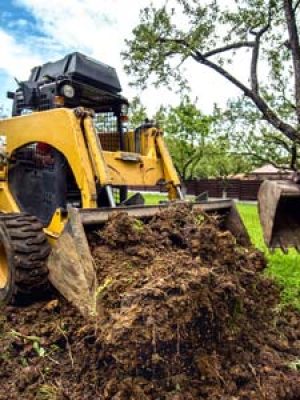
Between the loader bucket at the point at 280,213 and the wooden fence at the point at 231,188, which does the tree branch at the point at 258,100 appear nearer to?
the loader bucket at the point at 280,213

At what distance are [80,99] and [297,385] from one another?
3735 mm

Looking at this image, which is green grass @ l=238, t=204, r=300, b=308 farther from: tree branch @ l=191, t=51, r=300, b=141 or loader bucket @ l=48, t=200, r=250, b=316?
tree branch @ l=191, t=51, r=300, b=141

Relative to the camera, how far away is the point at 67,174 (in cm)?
450

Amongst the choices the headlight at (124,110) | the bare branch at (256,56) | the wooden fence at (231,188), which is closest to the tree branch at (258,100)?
the bare branch at (256,56)

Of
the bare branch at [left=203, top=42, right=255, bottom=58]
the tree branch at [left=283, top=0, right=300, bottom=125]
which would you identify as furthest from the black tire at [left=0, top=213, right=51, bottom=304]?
the bare branch at [left=203, top=42, right=255, bottom=58]

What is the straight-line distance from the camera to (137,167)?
15.5 ft

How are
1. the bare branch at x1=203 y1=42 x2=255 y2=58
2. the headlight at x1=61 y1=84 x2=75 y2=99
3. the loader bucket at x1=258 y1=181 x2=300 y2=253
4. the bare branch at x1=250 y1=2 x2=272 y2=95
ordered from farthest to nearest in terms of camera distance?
the bare branch at x1=203 y1=42 x2=255 y2=58
the bare branch at x1=250 y1=2 x2=272 y2=95
the headlight at x1=61 y1=84 x2=75 y2=99
the loader bucket at x1=258 y1=181 x2=300 y2=253

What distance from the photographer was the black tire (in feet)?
12.3

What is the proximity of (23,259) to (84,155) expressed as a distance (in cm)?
103

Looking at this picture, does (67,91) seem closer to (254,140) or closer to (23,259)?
(23,259)

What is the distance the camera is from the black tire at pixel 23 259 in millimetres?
3758

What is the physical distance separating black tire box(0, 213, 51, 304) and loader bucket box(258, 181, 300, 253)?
190cm

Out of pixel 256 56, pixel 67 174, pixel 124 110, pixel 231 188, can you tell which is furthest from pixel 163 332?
pixel 231 188

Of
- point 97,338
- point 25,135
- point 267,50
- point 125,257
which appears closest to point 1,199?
point 25,135
